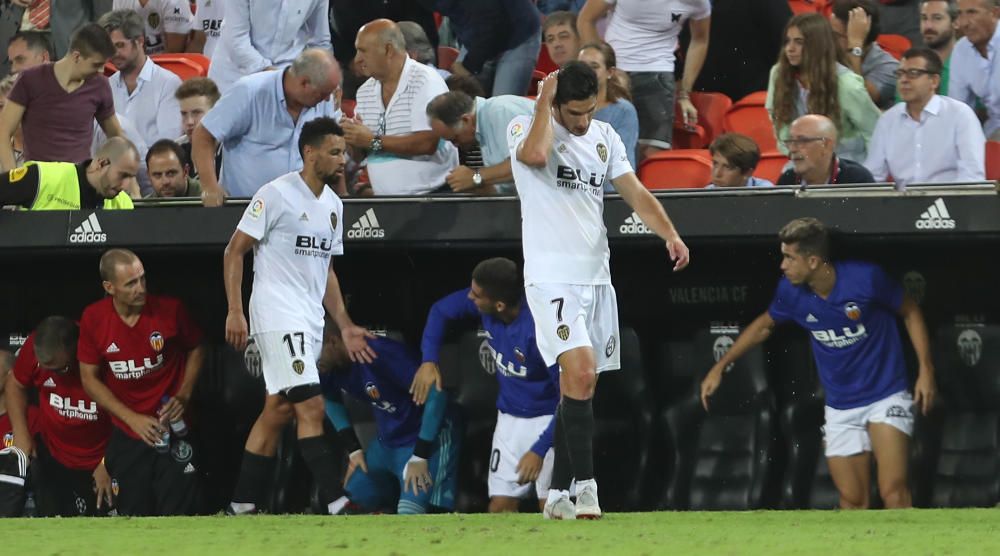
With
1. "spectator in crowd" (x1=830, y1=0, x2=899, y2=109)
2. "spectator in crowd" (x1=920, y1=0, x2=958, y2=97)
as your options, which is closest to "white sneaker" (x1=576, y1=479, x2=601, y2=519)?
"spectator in crowd" (x1=830, y1=0, x2=899, y2=109)

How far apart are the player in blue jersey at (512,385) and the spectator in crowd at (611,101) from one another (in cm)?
83

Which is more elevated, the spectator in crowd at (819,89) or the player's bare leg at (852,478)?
the spectator in crowd at (819,89)

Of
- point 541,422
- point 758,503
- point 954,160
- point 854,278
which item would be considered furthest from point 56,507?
point 954,160

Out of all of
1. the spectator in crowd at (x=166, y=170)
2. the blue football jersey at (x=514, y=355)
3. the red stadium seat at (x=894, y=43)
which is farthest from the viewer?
the red stadium seat at (x=894, y=43)

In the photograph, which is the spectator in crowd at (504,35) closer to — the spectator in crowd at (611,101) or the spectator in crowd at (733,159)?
the spectator in crowd at (611,101)

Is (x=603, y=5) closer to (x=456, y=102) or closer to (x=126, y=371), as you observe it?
(x=456, y=102)

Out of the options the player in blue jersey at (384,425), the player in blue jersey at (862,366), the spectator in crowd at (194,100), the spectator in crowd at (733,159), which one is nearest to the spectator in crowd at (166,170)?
the spectator in crowd at (194,100)

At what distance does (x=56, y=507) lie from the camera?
27.1 ft

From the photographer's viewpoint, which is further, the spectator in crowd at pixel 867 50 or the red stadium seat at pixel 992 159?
the spectator in crowd at pixel 867 50

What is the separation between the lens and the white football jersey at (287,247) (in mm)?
7117

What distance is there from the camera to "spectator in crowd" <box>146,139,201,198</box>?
25.9ft

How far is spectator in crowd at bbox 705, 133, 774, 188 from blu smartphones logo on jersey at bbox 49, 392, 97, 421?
322 cm

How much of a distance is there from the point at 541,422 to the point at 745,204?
→ 143cm

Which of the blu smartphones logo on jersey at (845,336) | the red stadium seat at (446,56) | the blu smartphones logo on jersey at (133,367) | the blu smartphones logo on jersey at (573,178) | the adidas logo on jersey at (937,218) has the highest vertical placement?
the red stadium seat at (446,56)
